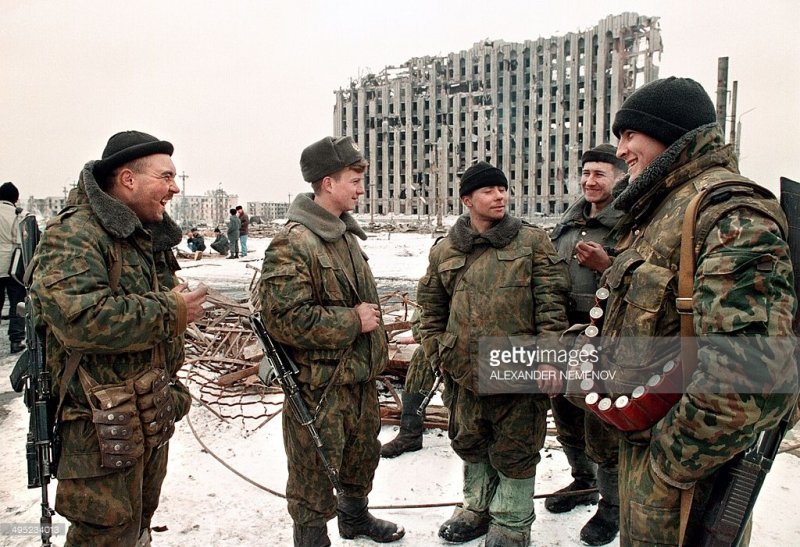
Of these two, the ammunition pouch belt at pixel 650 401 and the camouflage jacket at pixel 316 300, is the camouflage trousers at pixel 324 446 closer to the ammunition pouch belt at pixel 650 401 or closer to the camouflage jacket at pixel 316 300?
the camouflage jacket at pixel 316 300

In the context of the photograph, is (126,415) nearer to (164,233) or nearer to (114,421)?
(114,421)

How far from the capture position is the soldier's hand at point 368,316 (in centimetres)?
304

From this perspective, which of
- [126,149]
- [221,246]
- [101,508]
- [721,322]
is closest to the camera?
[721,322]

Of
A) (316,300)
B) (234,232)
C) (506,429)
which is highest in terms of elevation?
(316,300)

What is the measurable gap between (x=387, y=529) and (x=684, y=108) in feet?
9.21

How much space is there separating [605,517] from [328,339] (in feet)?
6.66

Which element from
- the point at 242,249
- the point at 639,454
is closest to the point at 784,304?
the point at 639,454

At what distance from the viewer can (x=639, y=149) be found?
86.0 inches

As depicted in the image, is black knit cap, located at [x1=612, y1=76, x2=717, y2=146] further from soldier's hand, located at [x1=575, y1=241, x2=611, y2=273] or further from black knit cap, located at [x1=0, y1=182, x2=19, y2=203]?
black knit cap, located at [x1=0, y1=182, x2=19, y2=203]

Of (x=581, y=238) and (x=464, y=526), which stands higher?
(x=581, y=238)

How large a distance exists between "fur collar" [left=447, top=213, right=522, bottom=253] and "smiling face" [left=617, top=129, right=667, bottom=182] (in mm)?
1112

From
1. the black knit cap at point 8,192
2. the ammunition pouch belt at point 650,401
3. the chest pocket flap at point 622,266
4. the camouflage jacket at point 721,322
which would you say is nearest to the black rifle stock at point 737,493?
the camouflage jacket at point 721,322

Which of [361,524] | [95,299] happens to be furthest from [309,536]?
[95,299]

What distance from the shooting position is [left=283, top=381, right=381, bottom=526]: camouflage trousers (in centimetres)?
297
